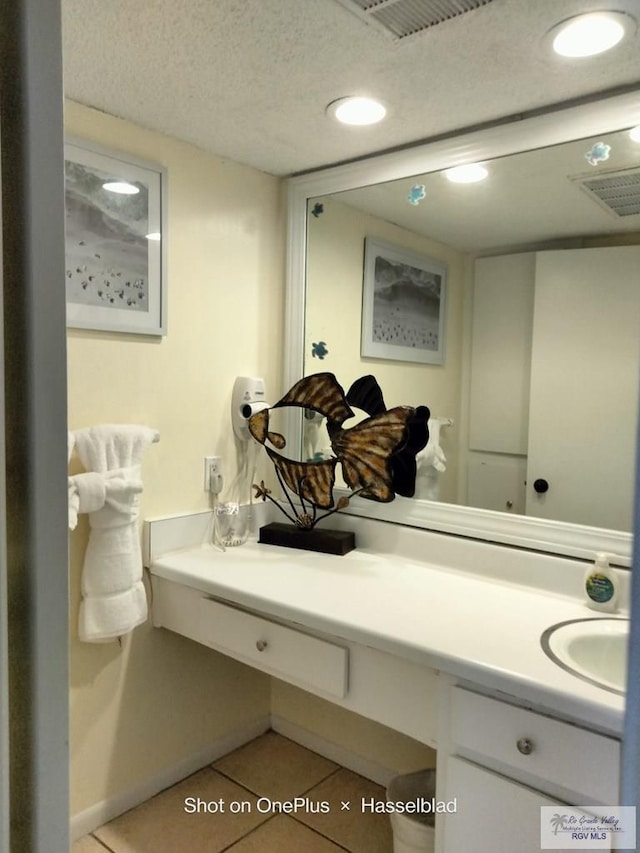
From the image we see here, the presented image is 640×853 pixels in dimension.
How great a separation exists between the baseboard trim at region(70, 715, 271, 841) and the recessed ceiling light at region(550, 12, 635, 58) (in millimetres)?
2313

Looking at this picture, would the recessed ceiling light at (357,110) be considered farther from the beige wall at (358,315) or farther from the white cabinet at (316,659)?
the white cabinet at (316,659)

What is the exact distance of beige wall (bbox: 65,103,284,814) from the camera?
5.90 ft

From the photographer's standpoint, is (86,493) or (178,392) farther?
(178,392)

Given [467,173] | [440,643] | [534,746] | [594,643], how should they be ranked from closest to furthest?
1. [534,746]
2. [440,643]
3. [594,643]
4. [467,173]

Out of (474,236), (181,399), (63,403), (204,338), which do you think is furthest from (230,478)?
(63,403)

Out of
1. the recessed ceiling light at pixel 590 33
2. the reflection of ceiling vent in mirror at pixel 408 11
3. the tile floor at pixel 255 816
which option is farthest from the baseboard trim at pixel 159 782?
the recessed ceiling light at pixel 590 33

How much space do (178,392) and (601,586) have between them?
1.35 m

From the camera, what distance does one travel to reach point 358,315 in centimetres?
222

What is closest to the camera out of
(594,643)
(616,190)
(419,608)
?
(594,643)

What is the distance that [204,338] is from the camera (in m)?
2.05

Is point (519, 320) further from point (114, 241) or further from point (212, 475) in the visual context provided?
point (114, 241)

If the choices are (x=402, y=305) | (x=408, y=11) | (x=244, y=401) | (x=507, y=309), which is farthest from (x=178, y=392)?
(x=408, y=11)

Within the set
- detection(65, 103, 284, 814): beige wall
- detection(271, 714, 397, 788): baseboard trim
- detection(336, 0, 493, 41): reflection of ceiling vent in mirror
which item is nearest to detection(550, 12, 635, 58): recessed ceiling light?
detection(336, 0, 493, 41): reflection of ceiling vent in mirror

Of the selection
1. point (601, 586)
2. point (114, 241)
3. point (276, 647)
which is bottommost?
point (276, 647)
